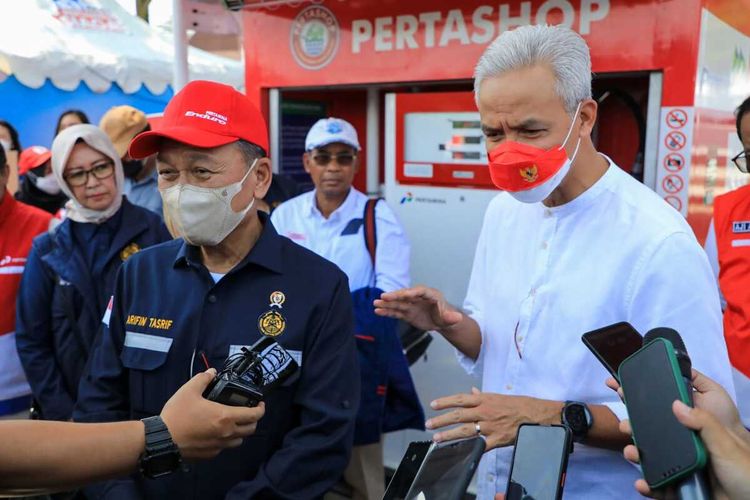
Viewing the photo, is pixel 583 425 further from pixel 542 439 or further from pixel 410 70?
pixel 410 70

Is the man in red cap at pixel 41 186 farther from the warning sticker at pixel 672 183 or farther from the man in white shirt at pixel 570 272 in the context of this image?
the warning sticker at pixel 672 183

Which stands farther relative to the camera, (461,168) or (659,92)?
(461,168)

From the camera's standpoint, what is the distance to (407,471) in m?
1.09

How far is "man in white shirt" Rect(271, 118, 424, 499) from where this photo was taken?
3.48 m

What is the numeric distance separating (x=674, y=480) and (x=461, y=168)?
10.0 feet

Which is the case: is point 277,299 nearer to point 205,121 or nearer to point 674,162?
point 205,121

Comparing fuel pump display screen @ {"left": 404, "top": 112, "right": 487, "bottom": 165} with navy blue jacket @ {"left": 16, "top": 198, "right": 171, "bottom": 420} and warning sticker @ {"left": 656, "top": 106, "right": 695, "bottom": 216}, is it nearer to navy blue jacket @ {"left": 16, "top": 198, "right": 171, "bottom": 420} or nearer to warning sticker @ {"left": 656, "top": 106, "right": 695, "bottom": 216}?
warning sticker @ {"left": 656, "top": 106, "right": 695, "bottom": 216}

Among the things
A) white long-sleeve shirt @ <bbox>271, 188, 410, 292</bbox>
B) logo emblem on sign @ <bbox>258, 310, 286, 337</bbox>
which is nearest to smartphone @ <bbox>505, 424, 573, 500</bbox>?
logo emblem on sign @ <bbox>258, 310, 286, 337</bbox>

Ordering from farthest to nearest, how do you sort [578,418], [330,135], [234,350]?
[330,135] < [234,350] < [578,418]

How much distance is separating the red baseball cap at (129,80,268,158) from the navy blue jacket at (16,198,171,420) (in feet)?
3.30

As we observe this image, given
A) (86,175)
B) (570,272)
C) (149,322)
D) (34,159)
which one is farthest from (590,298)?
(34,159)

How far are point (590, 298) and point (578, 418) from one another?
30 centimetres

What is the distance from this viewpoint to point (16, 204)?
310cm

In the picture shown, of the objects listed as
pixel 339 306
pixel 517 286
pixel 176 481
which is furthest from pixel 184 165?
pixel 517 286
